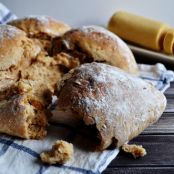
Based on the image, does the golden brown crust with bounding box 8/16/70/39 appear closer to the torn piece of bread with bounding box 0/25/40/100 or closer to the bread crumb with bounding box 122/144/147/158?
the torn piece of bread with bounding box 0/25/40/100

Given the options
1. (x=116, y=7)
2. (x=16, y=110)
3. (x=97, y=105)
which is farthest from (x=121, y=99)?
(x=116, y=7)

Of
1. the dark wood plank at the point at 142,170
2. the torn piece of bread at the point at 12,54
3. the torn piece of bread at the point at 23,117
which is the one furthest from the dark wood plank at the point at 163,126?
the torn piece of bread at the point at 12,54

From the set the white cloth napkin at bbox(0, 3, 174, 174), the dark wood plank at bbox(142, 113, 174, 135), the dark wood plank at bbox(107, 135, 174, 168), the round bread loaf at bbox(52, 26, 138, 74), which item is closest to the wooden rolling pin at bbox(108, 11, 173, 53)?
the round bread loaf at bbox(52, 26, 138, 74)

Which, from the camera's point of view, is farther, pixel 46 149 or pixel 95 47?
pixel 95 47

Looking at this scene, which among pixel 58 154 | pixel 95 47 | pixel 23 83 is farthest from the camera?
pixel 95 47

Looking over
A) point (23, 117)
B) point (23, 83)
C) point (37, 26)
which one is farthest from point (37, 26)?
point (23, 117)

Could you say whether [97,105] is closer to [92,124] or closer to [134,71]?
[92,124]

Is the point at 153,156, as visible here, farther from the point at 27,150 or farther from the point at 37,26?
the point at 37,26
